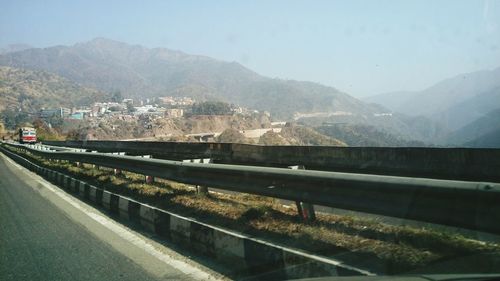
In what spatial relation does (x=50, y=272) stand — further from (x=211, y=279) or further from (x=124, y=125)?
(x=124, y=125)

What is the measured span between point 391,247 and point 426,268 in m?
0.70

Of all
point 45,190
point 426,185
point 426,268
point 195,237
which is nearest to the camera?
point 426,185

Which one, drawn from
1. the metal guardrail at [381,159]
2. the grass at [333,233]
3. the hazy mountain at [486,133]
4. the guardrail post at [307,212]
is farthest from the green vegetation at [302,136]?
the guardrail post at [307,212]

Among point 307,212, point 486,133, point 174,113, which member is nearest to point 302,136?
point 486,133

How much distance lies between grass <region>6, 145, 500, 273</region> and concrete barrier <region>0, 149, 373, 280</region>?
0.34 metres

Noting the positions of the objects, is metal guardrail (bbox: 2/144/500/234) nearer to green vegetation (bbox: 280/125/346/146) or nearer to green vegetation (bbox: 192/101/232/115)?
green vegetation (bbox: 280/125/346/146)

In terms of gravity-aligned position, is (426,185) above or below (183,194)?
above

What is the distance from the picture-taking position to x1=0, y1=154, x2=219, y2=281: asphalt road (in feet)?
18.5

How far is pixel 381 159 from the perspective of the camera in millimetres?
9508

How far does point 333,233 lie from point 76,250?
330 cm

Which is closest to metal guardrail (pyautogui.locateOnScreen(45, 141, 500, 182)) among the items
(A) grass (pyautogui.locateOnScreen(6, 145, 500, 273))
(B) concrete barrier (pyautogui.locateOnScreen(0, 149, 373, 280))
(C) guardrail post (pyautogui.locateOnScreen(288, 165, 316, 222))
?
(A) grass (pyautogui.locateOnScreen(6, 145, 500, 273))

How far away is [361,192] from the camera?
4852mm

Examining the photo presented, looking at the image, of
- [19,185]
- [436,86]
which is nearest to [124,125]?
[436,86]

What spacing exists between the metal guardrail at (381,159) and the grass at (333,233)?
86.8 inches
